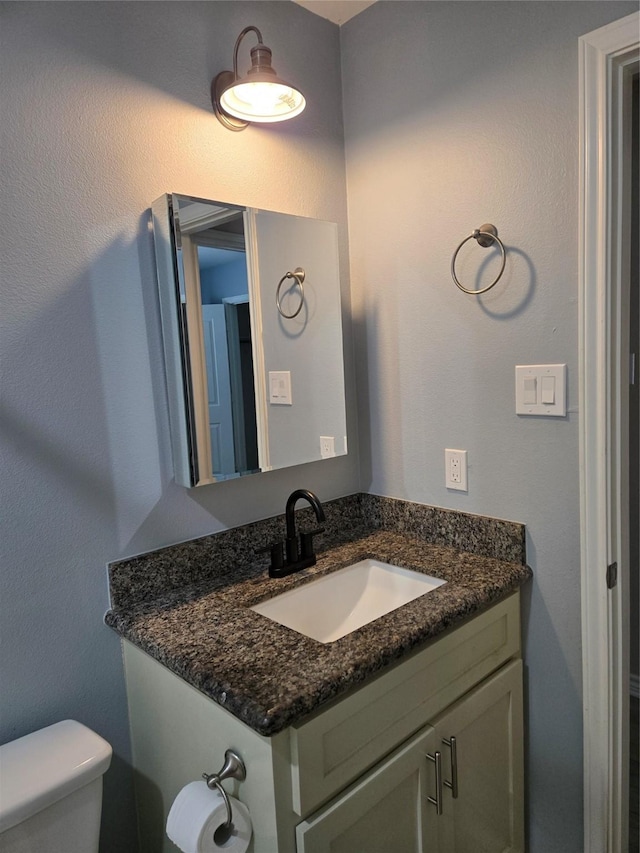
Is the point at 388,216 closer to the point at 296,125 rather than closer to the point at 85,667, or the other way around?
the point at 296,125

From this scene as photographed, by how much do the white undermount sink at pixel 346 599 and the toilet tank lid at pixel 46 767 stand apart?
1.44 feet

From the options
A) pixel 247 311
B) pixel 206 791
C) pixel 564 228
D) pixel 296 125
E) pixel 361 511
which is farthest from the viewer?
pixel 361 511

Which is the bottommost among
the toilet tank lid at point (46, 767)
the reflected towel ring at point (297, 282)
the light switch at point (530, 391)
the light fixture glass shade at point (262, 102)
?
the toilet tank lid at point (46, 767)

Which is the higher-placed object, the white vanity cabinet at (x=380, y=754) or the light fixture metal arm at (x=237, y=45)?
the light fixture metal arm at (x=237, y=45)

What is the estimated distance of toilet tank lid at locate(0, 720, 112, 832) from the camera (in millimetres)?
1011

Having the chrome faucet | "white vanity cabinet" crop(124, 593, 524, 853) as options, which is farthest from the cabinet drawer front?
the chrome faucet

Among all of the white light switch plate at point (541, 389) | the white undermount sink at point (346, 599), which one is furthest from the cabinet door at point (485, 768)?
the white light switch plate at point (541, 389)

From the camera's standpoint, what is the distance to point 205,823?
98cm

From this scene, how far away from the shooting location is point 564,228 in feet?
4.44

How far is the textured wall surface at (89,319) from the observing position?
1196mm

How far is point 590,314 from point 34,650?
143 centimetres

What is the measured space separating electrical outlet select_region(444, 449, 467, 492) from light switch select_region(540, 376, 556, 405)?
28 cm

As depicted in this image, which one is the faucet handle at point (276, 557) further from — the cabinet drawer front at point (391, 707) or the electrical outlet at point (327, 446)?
the cabinet drawer front at point (391, 707)

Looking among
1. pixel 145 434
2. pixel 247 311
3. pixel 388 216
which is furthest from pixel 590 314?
pixel 145 434
